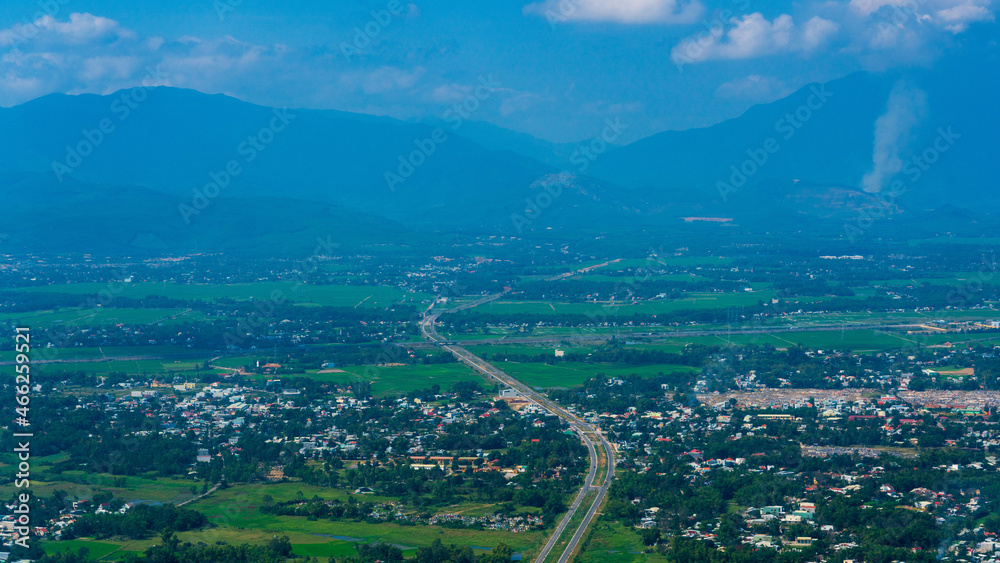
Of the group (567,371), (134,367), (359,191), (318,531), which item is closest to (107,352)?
(134,367)

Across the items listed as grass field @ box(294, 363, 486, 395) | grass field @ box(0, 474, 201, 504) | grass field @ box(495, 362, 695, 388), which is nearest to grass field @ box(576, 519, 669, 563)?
grass field @ box(0, 474, 201, 504)

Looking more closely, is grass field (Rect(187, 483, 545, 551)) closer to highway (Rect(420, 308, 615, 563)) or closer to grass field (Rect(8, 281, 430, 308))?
highway (Rect(420, 308, 615, 563))

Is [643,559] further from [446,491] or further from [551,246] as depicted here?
[551,246]

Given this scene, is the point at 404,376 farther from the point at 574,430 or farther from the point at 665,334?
the point at 665,334

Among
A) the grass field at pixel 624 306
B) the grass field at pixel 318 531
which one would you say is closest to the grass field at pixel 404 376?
the grass field at pixel 318 531

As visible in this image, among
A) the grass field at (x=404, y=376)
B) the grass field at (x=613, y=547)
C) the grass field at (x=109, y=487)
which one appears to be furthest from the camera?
the grass field at (x=404, y=376)

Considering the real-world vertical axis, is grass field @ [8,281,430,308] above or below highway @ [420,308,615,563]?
above

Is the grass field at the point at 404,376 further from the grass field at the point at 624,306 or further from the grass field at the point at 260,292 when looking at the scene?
the grass field at the point at 260,292
